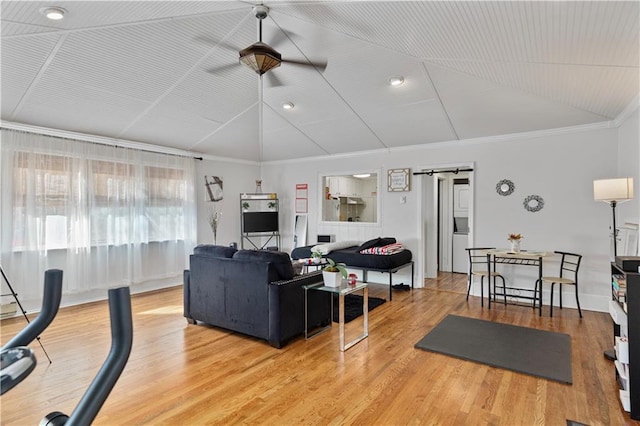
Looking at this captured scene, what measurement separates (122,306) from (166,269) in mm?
5675

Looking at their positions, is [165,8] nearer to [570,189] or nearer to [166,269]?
[166,269]

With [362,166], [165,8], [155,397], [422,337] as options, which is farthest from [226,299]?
Result: [362,166]

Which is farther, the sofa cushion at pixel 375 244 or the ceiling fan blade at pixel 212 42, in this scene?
the sofa cushion at pixel 375 244

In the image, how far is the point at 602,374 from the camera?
282cm

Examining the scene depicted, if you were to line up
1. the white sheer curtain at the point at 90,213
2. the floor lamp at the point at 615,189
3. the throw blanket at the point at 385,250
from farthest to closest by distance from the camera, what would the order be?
the throw blanket at the point at 385,250 < the white sheer curtain at the point at 90,213 < the floor lamp at the point at 615,189

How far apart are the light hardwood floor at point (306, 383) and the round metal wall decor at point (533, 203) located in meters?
1.65

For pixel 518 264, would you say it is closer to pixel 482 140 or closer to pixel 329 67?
pixel 482 140

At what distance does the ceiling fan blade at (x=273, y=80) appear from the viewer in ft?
13.5

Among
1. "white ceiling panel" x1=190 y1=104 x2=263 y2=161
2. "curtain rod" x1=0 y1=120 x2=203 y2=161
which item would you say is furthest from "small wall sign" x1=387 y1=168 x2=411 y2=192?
"curtain rod" x1=0 y1=120 x2=203 y2=161

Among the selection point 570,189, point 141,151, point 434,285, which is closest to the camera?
point 570,189

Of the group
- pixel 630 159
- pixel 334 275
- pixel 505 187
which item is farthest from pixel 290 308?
pixel 630 159

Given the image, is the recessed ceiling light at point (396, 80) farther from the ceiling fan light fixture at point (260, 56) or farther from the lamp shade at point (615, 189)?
the lamp shade at point (615, 189)

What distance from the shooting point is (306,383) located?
271 cm

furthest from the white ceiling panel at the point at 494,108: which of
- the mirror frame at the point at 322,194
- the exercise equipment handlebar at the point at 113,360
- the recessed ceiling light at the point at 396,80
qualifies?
the exercise equipment handlebar at the point at 113,360
